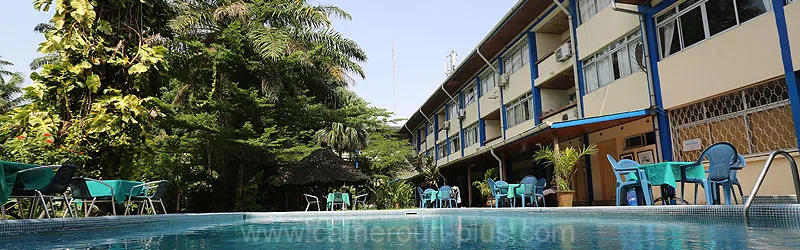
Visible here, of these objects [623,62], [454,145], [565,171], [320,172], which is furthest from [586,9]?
[454,145]

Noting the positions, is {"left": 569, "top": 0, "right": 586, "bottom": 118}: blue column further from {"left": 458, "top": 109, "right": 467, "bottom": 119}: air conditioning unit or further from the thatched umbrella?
{"left": 458, "top": 109, "right": 467, "bottom": 119}: air conditioning unit

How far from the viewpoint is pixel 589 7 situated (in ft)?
44.8

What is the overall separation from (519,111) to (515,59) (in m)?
1.92

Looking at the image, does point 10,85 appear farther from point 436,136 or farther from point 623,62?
point 623,62

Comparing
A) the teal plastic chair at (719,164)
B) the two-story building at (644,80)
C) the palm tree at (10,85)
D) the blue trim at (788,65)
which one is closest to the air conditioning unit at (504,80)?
the two-story building at (644,80)

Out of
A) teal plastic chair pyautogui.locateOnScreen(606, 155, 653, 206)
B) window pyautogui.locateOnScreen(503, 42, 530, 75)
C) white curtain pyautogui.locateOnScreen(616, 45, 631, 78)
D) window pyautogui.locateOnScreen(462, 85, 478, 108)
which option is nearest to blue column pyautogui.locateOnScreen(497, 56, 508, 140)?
window pyautogui.locateOnScreen(503, 42, 530, 75)

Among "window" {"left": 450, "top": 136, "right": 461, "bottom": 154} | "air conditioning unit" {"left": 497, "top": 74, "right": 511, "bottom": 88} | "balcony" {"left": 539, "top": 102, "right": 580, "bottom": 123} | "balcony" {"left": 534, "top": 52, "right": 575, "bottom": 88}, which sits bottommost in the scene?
"balcony" {"left": 539, "top": 102, "right": 580, "bottom": 123}

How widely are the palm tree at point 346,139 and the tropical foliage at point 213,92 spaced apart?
1.86 metres

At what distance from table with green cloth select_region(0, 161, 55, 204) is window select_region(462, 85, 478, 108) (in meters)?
18.8

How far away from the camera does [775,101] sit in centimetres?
846

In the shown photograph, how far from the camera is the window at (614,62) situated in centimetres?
1164

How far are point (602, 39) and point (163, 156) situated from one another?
46.9ft

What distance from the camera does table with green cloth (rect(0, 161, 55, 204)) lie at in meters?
4.98

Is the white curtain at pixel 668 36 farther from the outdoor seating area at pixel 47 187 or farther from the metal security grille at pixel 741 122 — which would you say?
the outdoor seating area at pixel 47 187
